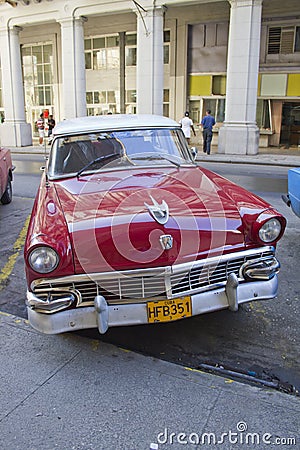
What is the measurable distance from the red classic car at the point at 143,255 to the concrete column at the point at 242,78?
582 inches

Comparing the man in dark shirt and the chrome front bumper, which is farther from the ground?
the man in dark shirt

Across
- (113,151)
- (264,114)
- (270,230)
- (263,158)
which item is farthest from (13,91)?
(270,230)

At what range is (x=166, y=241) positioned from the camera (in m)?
3.11

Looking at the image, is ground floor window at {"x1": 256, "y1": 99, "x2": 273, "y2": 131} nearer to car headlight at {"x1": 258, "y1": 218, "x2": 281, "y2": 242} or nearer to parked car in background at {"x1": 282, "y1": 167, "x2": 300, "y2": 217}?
parked car in background at {"x1": 282, "y1": 167, "x2": 300, "y2": 217}

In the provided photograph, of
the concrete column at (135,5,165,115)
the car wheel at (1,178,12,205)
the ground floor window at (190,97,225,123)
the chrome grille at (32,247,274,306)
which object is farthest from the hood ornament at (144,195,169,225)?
the ground floor window at (190,97,225,123)

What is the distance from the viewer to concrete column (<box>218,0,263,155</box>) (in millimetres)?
16656

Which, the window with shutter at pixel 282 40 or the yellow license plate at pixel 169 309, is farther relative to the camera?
the window with shutter at pixel 282 40

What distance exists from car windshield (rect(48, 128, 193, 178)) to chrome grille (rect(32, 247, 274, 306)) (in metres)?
1.60

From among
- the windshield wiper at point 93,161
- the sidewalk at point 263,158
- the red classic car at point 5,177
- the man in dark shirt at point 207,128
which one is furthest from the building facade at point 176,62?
the windshield wiper at point 93,161

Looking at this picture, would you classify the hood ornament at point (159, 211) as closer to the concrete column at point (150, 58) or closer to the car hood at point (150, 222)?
the car hood at point (150, 222)

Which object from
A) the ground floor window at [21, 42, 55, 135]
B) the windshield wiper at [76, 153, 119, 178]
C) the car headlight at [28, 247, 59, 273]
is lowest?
the car headlight at [28, 247, 59, 273]

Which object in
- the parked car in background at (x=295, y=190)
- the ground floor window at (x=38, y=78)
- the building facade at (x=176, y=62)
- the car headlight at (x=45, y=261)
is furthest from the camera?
the ground floor window at (x=38, y=78)

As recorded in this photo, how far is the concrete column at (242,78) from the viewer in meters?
16.7

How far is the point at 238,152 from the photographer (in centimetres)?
1812
